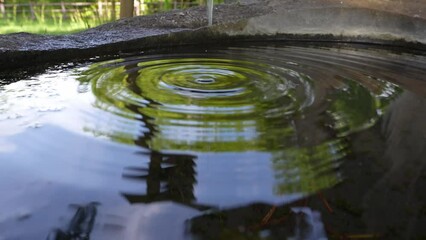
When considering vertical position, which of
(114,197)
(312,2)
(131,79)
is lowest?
(114,197)

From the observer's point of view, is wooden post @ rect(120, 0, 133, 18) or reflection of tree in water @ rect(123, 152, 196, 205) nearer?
reflection of tree in water @ rect(123, 152, 196, 205)

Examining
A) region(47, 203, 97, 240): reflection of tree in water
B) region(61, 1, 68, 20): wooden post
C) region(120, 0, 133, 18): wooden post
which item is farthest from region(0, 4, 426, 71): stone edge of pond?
region(61, 1, 68, 20): wooden post

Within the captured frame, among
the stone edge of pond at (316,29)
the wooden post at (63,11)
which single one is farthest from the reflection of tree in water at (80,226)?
the wooden post at (63,11)

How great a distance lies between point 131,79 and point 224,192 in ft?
6.23

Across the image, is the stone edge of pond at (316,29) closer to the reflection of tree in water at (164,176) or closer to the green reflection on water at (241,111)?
the green reflection on water at (241,111)

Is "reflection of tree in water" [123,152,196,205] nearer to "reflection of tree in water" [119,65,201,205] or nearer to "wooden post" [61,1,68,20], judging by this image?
"reflection of tree in water" [119,65,201,205]

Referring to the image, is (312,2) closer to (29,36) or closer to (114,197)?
(29,36)

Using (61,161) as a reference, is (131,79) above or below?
above

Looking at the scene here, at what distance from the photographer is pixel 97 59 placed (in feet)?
14.7

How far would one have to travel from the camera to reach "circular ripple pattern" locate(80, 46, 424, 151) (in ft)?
9.29

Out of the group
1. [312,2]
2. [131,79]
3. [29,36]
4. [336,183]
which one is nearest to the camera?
[336,183]

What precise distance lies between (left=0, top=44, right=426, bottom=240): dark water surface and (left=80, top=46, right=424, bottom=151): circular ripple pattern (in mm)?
14

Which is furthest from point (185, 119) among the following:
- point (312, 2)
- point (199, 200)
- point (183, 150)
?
point (312, 2)

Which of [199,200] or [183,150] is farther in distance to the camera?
[183,150]
